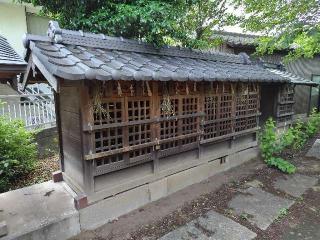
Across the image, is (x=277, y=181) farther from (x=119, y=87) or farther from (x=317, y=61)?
(x=317, y=61)

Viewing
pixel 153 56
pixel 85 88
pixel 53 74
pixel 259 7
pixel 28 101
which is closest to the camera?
pixel 53 74

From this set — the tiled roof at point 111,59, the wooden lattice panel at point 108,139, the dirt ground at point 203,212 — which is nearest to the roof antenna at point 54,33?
A: the tiled roof at point 111,59

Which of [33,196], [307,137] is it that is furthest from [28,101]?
[307,137]

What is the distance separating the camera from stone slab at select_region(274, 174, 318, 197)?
20.9ft

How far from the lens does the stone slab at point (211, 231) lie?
4414 millimetres

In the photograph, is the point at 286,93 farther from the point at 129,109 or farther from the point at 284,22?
the point at 129,109

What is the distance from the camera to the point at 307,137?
11227 millimetres

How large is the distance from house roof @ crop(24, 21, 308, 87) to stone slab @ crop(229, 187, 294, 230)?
9.38 ft

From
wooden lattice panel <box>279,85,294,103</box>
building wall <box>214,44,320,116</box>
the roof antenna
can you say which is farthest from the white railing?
building wall <box>214,44,320,116</box>

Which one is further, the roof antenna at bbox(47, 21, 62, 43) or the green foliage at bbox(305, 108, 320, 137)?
the green foliage at bbox(305, 108, 320, 137)

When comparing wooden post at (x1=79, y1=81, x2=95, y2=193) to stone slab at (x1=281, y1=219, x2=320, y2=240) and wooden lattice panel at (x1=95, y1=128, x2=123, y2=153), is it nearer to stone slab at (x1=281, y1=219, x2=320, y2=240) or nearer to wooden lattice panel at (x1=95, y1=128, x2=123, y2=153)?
wooden lattice panel at (x1=95, y1=128, x2=123, y2=153)

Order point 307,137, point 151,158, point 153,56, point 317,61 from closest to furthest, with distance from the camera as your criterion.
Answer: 1. point 151,158
2. point 153,56
3. point 307,137
4. point 317,61

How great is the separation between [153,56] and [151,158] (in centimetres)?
233

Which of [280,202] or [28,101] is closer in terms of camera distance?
[280,202]
